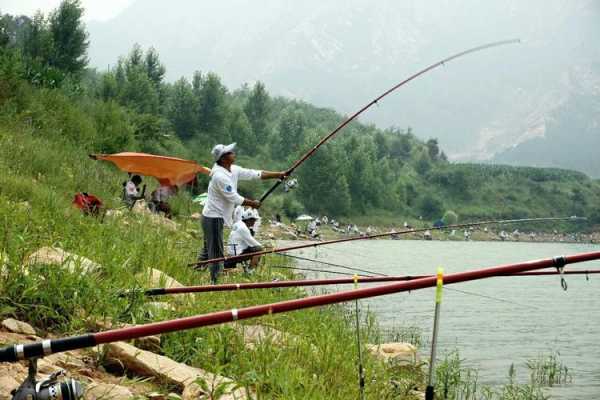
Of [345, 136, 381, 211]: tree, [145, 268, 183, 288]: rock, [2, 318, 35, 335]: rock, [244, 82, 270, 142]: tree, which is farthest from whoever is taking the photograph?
[244, 82, 270, 142]: tree

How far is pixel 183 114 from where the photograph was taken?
70250 mm

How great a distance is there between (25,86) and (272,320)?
18723mm

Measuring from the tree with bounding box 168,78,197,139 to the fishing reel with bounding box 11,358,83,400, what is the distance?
6834 cm

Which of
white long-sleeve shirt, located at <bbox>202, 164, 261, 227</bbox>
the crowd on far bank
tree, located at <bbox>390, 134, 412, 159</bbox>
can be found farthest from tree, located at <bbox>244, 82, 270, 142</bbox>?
white long-sleeve shirt, located at <bbox>202, 164, 261, 227</bbox>

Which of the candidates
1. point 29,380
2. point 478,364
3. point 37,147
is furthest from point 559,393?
point 37,147

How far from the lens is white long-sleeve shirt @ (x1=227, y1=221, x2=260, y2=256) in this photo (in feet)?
33.5

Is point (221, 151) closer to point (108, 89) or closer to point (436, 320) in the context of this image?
point (436, 320)

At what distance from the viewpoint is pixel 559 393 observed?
25.4 feet

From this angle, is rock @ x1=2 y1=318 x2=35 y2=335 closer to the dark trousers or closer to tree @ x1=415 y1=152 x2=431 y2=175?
the dark trousers

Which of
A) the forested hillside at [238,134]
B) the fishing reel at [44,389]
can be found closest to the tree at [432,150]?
the forested hillside at [238,134]

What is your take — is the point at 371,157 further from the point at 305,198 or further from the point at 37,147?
the point at 37,147

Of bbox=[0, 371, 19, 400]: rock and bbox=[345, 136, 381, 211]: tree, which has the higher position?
bbox=[345, 136, 381, 211]: tree

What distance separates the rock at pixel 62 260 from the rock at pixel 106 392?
1.39 meters

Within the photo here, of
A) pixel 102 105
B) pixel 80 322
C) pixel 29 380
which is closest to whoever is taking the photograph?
pixel 29 380
